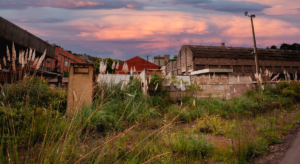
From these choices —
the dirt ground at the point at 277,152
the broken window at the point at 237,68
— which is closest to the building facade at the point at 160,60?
the broken window at the point at 237,68

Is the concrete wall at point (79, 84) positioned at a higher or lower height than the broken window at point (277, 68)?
lower

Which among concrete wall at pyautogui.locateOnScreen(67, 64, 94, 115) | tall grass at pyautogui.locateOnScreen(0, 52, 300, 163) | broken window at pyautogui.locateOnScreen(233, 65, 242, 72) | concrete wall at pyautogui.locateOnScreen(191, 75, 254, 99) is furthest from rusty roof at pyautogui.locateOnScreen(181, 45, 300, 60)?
concrete wall at pyautogui.locateOnScreen(67, 64, 94, 115)

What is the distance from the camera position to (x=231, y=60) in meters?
24.8

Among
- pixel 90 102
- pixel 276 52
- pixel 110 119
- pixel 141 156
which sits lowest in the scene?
pixel 141 156

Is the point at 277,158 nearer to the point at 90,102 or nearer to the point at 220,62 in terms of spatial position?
the point at 90,102

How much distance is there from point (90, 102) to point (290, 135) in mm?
6008

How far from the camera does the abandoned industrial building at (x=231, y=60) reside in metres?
23.8

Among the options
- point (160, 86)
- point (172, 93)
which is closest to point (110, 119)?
point (160, 86)

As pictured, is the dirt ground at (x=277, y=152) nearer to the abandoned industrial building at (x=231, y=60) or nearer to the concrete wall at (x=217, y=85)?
the concrete wall at (x=217, y=85)

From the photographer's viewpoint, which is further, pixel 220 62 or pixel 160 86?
pixel 220 62

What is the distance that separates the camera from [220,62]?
24.3m

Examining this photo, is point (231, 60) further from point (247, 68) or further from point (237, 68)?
point (247, 68)

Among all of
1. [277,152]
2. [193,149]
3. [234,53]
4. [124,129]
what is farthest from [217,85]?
[234,53]

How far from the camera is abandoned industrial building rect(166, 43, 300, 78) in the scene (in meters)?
23.8
